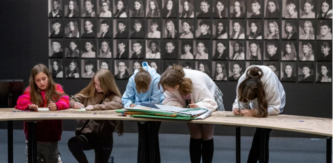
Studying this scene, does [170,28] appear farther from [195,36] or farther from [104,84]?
[104,84]

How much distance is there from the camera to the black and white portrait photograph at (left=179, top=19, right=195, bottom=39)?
6.98 meters

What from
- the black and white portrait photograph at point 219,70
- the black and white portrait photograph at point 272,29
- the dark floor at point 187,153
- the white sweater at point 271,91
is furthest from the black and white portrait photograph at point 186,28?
the white sweater at point 271,91

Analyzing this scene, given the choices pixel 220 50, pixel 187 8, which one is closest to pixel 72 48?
pixel 187 8

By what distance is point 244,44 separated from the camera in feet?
22.7

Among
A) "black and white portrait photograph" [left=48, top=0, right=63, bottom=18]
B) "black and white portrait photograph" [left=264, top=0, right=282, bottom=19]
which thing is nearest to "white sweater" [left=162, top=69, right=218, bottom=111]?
"black and white portrait photograph" [left=264, top=0, right=282, bottom=19]

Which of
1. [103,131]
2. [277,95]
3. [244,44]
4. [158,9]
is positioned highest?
[158,9]

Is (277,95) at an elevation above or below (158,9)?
below

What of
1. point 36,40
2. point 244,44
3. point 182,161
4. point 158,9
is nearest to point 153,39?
point 158,9

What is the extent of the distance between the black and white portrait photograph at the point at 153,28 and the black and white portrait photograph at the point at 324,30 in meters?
2.54

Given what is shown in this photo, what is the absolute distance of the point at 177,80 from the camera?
13.6 ft

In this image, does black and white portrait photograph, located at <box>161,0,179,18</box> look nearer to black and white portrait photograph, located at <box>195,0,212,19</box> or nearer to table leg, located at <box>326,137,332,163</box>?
black and white portrait photograph, located at <box>195,0,212,19</box>

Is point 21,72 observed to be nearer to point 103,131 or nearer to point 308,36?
point 103,131

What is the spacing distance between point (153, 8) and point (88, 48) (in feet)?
4.18

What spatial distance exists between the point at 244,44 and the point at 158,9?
59.3 inches
